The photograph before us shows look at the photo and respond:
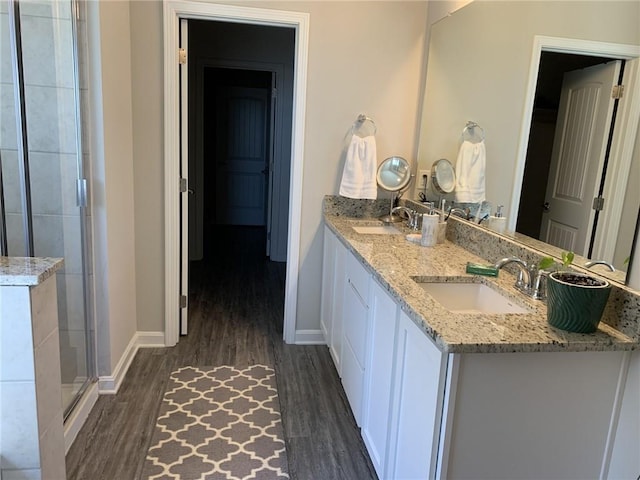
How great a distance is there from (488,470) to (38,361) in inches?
54.6

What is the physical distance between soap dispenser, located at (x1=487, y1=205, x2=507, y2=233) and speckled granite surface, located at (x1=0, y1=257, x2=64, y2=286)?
176 centimetres

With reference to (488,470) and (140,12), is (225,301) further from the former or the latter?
(488,470)

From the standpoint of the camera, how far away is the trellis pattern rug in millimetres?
1994

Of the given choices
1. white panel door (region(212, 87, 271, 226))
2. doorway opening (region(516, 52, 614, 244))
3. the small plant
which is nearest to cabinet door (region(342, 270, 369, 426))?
doorway opening (region(516, 52, 614, 244))

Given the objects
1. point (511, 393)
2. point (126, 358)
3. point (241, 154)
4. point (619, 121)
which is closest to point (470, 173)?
point (619, 121)

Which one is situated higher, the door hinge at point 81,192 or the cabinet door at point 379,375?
the door hinge at point 81,192

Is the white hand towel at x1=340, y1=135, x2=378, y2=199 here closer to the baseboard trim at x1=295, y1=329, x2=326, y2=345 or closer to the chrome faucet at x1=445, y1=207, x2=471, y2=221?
the chrome faucet at x1=445, y1=207, x2=471, y2=221

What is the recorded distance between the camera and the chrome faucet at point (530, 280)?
65.7 inches

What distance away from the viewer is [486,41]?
2.32 m

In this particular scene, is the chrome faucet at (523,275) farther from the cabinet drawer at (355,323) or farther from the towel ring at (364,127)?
the towel ring at (364,127)

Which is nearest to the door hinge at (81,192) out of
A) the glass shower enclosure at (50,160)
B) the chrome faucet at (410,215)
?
the glass shower enclosure at (50,160)

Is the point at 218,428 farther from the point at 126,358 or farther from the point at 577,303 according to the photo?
the point at 577,303

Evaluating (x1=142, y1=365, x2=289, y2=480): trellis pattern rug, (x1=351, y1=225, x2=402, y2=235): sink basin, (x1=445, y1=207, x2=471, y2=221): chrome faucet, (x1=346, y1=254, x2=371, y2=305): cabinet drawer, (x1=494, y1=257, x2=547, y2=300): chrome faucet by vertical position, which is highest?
(x1=445, y1=207, x2=471, y2=221): chrome faucet

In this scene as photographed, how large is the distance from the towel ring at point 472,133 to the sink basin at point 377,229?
0.68m
